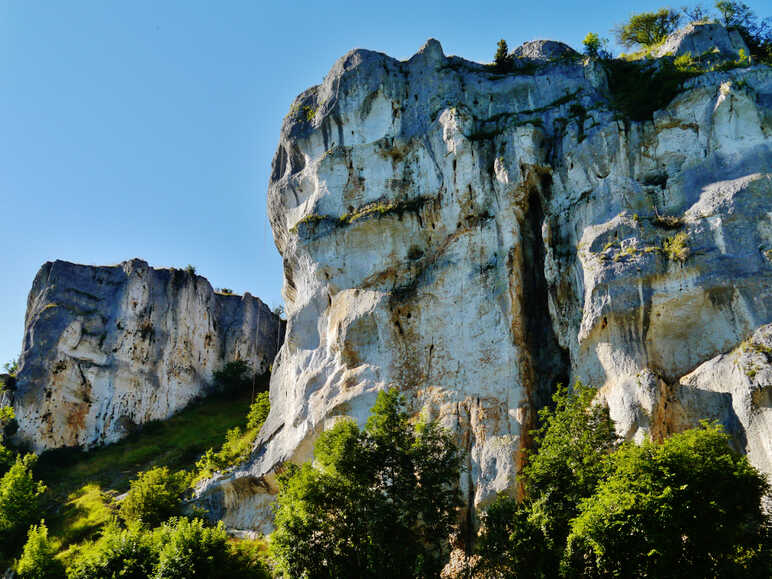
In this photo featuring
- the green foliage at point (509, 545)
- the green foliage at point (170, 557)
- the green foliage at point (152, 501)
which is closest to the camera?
the green foliage at point (509, 545)

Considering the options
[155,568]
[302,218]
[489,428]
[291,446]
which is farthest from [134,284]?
[489,428]

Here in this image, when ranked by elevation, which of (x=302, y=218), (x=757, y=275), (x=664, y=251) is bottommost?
(x=757, y=275)

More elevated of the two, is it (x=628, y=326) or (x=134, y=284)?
(x=134, y=284)

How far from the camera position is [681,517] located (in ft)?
46.1

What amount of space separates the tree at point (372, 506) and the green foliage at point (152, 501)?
7544mm

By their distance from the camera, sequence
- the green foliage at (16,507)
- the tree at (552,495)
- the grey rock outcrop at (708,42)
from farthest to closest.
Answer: the green foliage at (16,507), the grey rock outcrop at (708,42), the tree at (552,495)

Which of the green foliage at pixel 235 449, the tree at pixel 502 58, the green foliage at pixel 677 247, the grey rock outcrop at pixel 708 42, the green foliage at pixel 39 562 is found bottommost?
the green foliage at pixel 39 562

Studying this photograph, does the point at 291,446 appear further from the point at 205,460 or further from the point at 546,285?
the point at 546,285

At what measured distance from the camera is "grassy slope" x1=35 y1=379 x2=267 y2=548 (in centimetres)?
2667

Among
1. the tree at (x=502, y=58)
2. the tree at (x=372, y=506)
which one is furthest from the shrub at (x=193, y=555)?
the tree at (x=502, y=58)

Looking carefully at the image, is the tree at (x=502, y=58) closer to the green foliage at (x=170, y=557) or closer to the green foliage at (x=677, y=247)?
the green foliage at (x=677, y=247)

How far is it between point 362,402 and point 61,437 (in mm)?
19205

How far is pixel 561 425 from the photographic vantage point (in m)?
17.5

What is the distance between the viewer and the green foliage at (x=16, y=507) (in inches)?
1016
